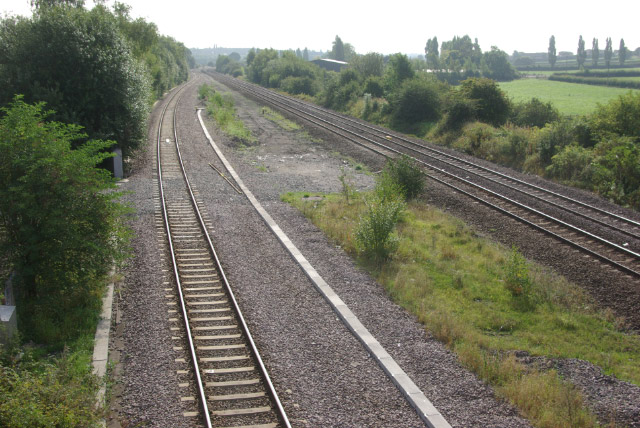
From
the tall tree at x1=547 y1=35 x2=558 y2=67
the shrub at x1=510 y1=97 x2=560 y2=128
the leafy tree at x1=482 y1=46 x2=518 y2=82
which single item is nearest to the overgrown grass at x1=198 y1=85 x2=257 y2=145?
the shrub at x1=510 y1=97 x2=560 y2=128

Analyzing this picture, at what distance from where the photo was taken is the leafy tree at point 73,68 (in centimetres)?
2016

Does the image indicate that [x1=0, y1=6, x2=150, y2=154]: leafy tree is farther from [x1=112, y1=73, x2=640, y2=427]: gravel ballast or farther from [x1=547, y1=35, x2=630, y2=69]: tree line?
[x1=547, y1=35, x2=630, y2=69]: tree line

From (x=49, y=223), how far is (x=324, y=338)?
5.75 meters

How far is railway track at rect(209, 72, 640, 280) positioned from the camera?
14406 mm

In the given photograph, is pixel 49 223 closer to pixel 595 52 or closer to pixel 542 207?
pixel 542 207

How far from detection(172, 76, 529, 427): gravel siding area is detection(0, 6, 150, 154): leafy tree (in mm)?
6569

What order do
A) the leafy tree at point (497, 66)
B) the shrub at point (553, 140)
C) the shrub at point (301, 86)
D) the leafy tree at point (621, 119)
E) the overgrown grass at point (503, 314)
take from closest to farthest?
the overgrown grass at point (503, 314), the leafy tree at point (621, 119), the shrub at point (553, 140), the shrub at point (301, 86), the leafy tree at point (497, 66)

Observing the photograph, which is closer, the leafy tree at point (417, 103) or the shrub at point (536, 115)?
the shrub at point (536, 115)

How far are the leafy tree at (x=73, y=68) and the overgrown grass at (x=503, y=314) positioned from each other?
1147cm

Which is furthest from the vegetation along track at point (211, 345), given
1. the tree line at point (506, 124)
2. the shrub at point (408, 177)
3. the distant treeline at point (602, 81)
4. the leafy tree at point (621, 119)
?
the distant treeline at point (602, 81)

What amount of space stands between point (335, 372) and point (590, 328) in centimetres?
560

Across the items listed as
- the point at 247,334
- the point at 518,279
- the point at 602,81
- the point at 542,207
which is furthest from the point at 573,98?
the point at 247,334

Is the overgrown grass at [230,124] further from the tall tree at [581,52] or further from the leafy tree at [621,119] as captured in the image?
the tall tree at [581,52]

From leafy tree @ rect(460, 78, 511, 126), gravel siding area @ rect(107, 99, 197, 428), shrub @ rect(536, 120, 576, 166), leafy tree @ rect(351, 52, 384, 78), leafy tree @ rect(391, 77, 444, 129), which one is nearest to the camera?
gravel siding area @ rect(107, 99, 197, 428)
